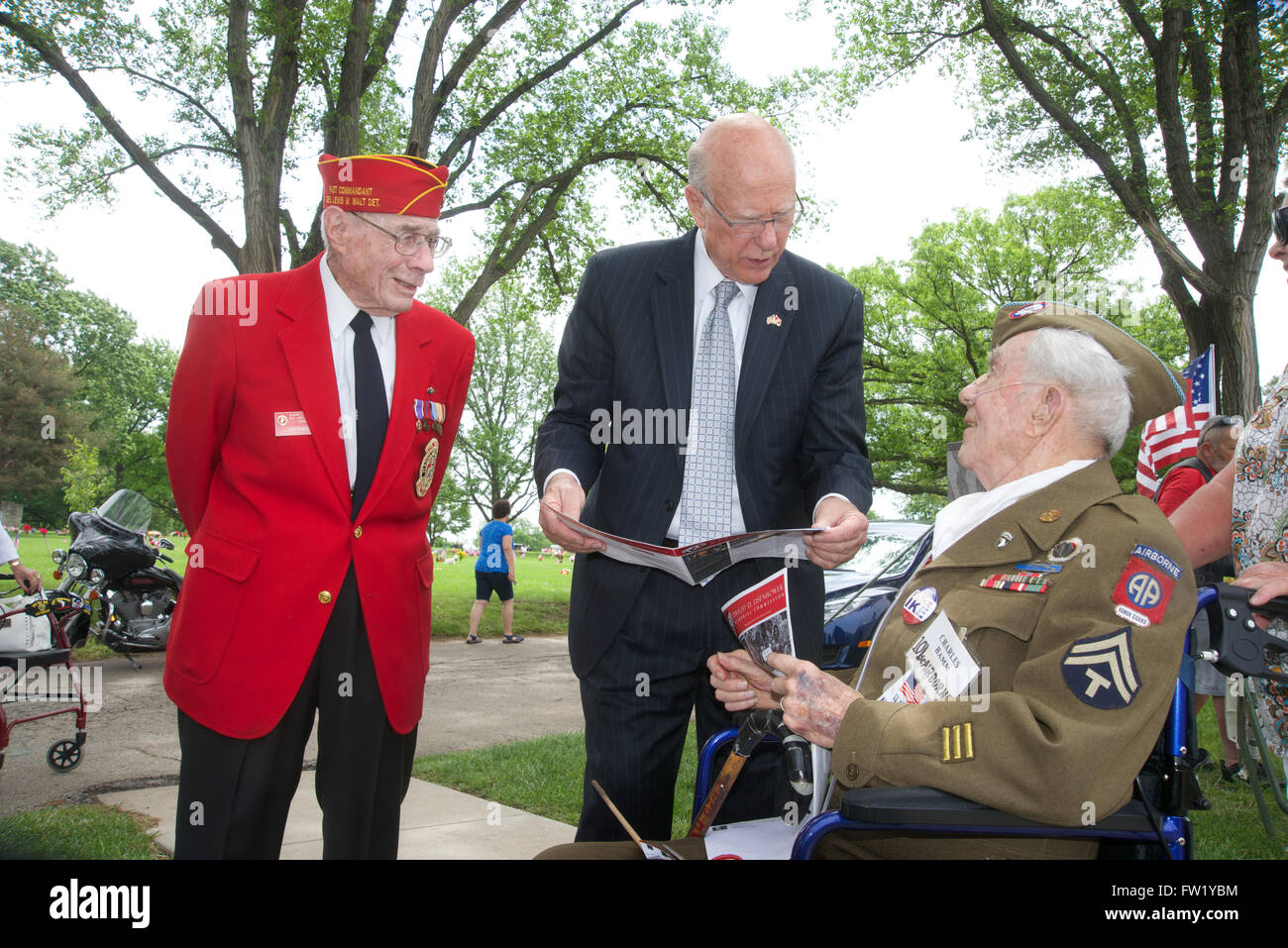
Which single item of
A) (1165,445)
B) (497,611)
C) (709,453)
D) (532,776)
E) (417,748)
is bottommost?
(497,611)

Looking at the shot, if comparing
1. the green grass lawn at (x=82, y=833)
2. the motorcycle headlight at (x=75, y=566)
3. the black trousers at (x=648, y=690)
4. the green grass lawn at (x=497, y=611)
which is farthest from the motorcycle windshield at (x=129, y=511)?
the black trousers at (x=648, y=690)

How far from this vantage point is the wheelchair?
1.72 metres

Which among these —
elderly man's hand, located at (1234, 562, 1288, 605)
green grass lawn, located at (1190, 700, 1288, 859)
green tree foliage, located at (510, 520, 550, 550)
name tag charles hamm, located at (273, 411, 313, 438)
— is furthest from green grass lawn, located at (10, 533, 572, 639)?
green tree foliage, located at (510, 520, 550, 550)

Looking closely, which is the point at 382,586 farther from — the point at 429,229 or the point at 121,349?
the point at 121,349

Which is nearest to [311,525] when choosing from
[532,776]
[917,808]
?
[917,808]

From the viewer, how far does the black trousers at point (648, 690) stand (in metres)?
2.35

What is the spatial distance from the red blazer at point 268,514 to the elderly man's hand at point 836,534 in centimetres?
109

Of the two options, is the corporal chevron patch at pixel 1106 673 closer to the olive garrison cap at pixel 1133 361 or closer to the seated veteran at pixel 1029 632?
the seated veteran at pixel 1029 632

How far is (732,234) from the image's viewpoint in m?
2.42

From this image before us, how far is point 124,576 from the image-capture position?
959cm

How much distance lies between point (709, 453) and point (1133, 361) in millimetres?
1015

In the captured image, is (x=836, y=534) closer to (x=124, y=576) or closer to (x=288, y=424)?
(x=288, y=424)

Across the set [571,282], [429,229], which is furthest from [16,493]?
[429,229]

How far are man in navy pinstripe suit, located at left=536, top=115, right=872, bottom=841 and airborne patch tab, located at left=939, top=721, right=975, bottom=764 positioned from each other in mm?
533
